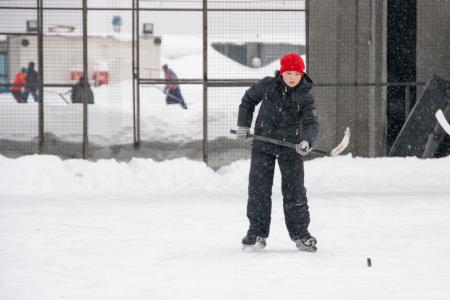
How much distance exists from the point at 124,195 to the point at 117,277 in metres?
6.57

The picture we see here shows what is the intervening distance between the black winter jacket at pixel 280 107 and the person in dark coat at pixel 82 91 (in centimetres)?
779

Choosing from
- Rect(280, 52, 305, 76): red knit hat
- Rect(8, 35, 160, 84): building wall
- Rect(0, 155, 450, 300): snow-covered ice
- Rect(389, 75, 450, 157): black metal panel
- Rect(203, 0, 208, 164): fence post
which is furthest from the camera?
Rect(8, 35, 160, 84): building wall

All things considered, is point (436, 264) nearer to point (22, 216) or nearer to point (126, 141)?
point (22, 216)

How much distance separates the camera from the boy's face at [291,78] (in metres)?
8.34

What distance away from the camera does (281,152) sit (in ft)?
27.7

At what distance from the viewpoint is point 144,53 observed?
129 feet

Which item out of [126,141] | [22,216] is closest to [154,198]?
[22,216]

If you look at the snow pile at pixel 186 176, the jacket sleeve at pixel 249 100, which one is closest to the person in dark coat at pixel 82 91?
the snow pile at pixel 186 176

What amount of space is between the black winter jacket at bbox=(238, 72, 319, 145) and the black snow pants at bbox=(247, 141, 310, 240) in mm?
148

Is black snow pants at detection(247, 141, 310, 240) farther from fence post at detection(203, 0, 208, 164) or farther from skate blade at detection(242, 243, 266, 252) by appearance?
fence post at detection(203, 0, 208, 164)

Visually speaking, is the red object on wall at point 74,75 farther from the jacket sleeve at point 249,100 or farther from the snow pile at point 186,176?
the jacket sleeve at point 249,100

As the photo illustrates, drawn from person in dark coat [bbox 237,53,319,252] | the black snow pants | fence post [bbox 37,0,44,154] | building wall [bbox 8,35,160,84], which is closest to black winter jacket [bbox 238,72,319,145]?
person in dark coat [bbox 237,53,319,252]

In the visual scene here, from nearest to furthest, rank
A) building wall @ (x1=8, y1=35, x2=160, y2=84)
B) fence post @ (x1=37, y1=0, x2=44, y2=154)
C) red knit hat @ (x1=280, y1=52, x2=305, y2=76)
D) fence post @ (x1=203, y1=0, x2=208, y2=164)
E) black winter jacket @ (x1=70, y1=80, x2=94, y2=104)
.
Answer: red knit hat @ (x1=280, y1=52, x2=305, y2=76), fence post @ (x1=203, y1=0, x2=208, y2=164), fence post @ (x1=37, y1=0, x2=44, y2=154), black winter jacket @ (x1=70, y1=80, x2=94, y2=104), building wall @ (x1=8, y1=35, x2=160, y2=84)

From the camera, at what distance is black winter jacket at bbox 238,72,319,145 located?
845cm
